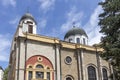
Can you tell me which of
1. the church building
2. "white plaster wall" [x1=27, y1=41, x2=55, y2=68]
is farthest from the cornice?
"white plaster wall" [x1=27, y1=41, x2=55, y2=68]

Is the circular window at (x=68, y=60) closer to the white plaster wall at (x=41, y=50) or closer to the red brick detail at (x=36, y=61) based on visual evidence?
the white plaster wall at (x=41, y=50)

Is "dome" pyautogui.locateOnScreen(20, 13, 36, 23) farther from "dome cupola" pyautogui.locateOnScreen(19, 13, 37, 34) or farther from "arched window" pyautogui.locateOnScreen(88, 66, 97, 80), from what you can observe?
"arched window" pyautogui.locateOnScreen(88, 66, 97, 80)

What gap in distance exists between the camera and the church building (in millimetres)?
26812

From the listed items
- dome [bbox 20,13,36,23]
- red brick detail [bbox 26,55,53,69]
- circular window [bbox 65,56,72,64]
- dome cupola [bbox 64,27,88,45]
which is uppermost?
dome [bbox 20,13,36,23]

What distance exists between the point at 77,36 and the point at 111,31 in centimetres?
2102

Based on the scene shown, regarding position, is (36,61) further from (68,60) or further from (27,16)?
(27,16)

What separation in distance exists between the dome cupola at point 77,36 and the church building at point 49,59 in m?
5.72

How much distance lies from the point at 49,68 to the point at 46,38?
452cm

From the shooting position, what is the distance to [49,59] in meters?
28.9

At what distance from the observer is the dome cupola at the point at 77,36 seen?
39.2 meters

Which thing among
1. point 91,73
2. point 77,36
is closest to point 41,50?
point 91,73

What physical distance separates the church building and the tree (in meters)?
11.4

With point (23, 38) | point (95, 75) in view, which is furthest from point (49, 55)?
point (95, 75)

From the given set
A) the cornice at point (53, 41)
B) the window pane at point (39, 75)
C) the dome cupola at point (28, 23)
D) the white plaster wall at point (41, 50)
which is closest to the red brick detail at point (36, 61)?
the white plaster wall at point (41, 50)
